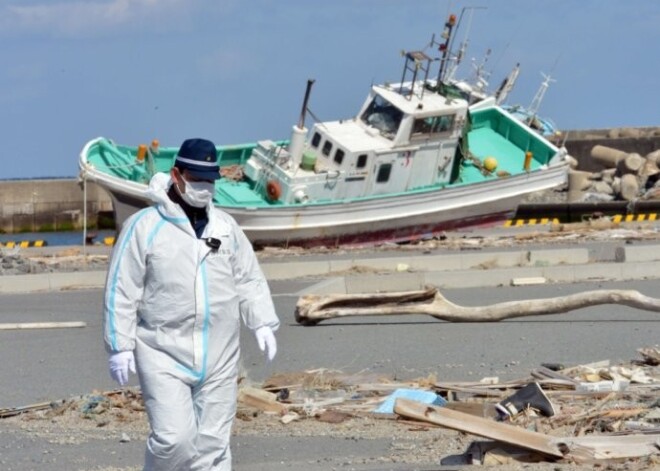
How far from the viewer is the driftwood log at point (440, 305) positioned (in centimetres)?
1417

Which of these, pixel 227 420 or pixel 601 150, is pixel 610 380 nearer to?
pixel 227 420

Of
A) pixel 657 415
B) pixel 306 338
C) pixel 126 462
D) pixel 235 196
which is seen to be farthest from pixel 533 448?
pixel 235 196

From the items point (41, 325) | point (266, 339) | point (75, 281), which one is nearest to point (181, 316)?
point (266, 339)

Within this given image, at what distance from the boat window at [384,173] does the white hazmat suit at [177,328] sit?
21.7m

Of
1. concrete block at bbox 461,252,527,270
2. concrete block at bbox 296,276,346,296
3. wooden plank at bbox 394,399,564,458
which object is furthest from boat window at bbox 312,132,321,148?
wooden plank at bbox 394,399,564,458

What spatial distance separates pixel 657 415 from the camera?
905 centimetres

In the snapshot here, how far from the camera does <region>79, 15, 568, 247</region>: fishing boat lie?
28.1 meters

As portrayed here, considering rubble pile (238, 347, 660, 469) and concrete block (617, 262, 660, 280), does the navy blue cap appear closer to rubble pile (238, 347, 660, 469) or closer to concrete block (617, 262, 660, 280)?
rubble pile (238, 347, 660, 469)

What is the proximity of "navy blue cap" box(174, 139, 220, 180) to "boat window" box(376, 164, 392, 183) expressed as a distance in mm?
21548

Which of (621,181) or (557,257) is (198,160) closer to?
(557,257)

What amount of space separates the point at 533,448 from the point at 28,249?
2240cm

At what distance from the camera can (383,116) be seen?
29.2m

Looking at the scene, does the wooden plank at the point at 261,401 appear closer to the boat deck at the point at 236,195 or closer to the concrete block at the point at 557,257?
the concrete block at the point at 557,257

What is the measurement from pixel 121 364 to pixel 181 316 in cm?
37
